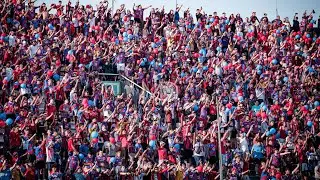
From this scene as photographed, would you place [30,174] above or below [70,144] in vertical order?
below

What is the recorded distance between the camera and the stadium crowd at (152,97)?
21562 mm

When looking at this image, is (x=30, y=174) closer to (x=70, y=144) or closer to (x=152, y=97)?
(x=70, y=144)

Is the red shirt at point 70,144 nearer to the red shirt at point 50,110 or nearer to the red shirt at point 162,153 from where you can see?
the red shirt at point 50,110

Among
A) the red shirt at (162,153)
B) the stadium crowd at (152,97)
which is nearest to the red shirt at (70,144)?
the stadium crowd at (152,97)

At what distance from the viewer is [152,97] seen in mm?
25578

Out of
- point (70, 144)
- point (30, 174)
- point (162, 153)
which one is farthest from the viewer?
point (162, 153)

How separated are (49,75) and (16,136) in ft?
14.1

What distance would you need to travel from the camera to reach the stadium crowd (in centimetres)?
2156

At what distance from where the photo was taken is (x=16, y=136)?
68.6ft

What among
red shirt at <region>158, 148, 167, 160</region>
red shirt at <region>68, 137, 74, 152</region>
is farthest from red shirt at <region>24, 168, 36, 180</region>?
red shirt at <region>158, 148, 167, 160</region>

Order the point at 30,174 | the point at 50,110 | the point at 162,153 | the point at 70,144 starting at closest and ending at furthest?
the point at 30,174
the point at 70,144
the point at 162,153
the point at 50,110

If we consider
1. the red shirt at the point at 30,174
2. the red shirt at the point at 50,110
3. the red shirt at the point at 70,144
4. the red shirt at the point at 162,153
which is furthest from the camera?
the red shirt at the point at 50,110

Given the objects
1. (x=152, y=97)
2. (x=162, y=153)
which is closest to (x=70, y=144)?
(x=162, y=153)

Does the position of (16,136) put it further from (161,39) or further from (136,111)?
(161,39)
